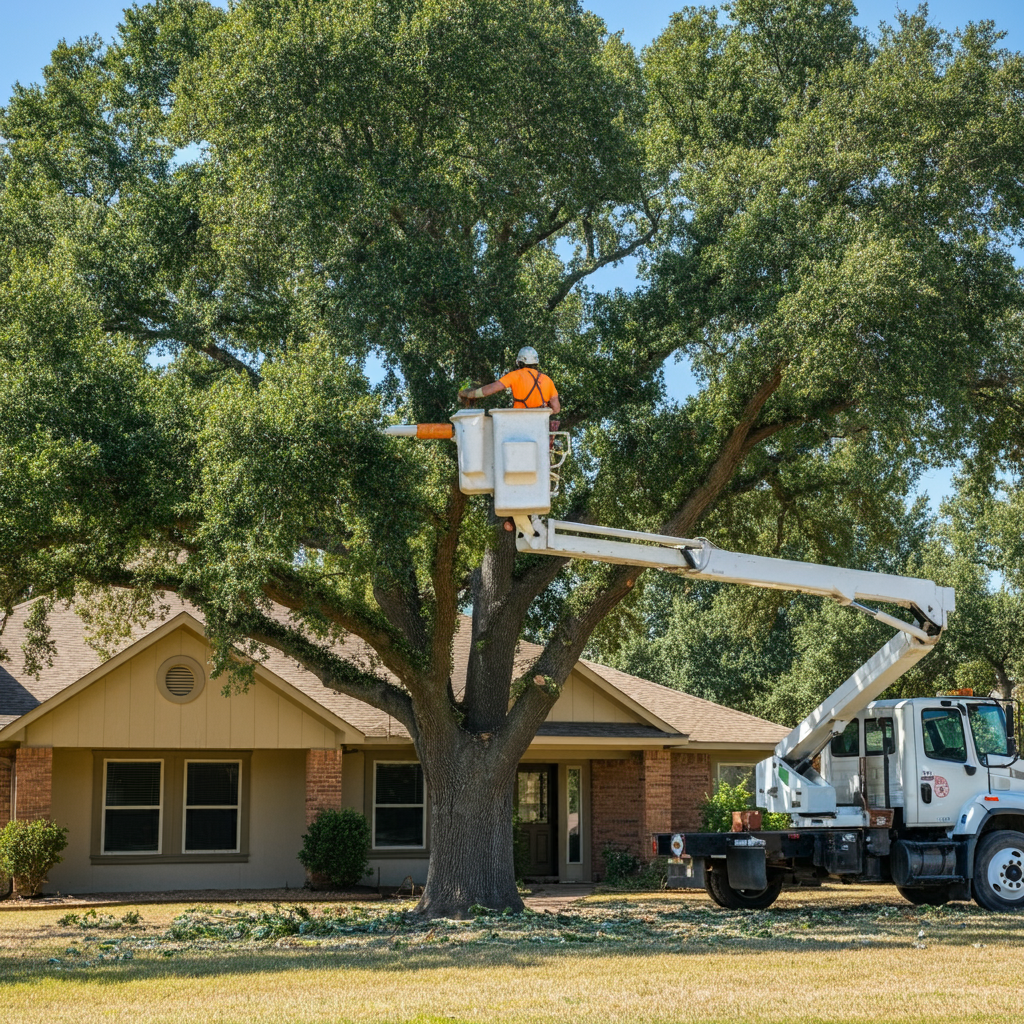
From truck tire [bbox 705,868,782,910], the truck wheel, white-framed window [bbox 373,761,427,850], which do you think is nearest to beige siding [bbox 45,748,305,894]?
white-framed window [bbox 373,761,427,850]

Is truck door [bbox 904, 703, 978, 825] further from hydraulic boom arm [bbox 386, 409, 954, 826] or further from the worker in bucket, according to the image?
the worker in bucket

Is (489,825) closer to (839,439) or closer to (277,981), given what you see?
(277,981)

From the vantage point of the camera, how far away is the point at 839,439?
21297 millimetres

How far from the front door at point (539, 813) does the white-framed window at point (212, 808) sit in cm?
534

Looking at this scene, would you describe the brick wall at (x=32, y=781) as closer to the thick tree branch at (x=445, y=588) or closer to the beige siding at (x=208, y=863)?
the beige siding at (x=208, y=863)

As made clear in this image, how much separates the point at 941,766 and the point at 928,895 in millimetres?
2006

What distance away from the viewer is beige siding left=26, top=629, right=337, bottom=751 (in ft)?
64.1

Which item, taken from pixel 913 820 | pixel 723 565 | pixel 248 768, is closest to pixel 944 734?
pixel 913 820

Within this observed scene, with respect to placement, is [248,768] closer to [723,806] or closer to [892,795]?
[723,806]

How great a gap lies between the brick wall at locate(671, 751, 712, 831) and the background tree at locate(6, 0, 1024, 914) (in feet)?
22.2

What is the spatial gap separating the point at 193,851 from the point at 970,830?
12483 millimetres

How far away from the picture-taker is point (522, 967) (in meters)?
10.9

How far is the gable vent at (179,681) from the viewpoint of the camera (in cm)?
2039

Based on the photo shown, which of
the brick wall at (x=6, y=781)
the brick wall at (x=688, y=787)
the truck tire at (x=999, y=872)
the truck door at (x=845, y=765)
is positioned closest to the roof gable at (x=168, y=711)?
the brick wall at (x=6, y=781)
